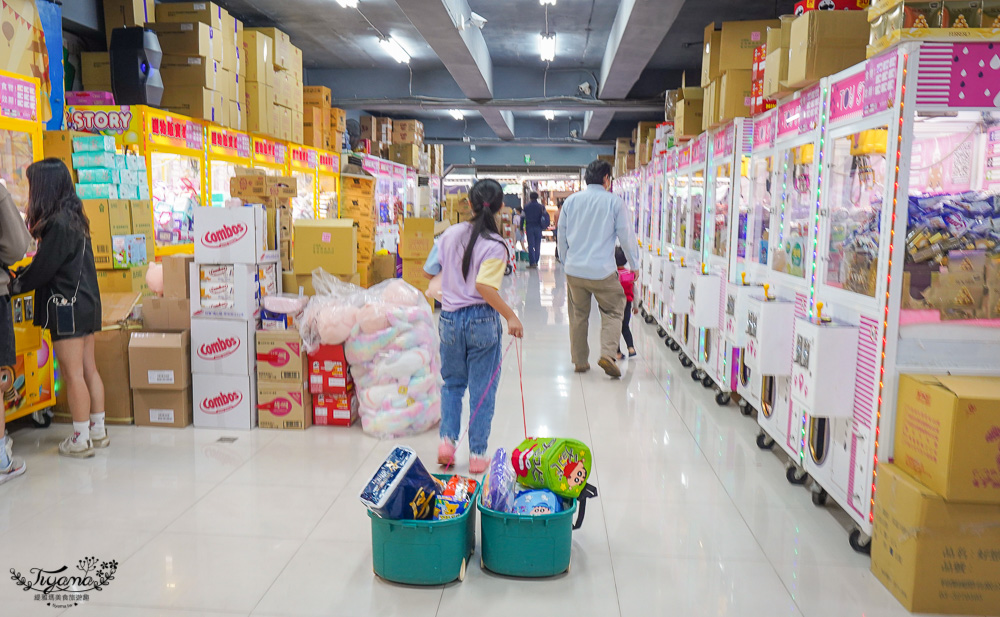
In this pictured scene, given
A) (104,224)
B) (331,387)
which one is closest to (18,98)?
(104,224)

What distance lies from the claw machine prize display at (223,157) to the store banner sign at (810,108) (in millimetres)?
4805

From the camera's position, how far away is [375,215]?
11.5m

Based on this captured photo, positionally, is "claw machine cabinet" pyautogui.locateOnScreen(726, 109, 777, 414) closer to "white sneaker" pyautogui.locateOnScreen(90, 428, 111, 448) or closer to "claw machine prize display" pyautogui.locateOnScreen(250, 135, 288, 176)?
"white sneaker" pyautogui.locateOnScreen(90, 428, 111, 448)

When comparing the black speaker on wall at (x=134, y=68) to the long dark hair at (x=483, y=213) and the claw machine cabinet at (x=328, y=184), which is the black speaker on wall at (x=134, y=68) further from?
the claw machine cabinet at (x=328, y=184)

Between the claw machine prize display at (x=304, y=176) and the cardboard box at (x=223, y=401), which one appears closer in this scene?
the cardboard box at (x=223, y=401)

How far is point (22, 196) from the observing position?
4.21m

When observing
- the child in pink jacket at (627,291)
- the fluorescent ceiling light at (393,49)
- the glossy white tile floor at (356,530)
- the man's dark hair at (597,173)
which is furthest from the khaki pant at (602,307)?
the fluorescent ceiling light at (393,49)

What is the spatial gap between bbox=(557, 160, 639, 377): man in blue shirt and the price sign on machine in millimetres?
3621

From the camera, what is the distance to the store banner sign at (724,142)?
5.24 m

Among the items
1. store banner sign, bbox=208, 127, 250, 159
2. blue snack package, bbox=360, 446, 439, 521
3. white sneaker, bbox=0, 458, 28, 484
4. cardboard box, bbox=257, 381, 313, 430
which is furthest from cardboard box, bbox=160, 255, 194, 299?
blue snack package, bbox=360, 446, 439, 521

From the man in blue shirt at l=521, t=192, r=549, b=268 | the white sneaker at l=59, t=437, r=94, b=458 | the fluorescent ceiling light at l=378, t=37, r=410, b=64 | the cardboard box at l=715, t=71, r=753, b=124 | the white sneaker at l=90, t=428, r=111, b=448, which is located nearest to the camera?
the white sneaker at l=59, t=437, r=94, b=458

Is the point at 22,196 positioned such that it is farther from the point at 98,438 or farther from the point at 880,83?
the point at 880,83

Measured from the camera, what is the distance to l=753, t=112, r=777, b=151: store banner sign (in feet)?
14.7

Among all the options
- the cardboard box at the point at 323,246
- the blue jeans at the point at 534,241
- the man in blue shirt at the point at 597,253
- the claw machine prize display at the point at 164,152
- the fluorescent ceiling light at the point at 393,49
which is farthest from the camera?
the blue jeans at the point at 534,241
